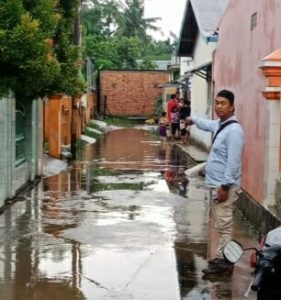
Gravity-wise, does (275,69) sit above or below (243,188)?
above

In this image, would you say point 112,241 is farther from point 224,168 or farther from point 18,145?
point 18,145

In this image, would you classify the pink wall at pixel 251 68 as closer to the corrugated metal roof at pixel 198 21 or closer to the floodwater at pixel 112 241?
the floodwater at pixel 112 241

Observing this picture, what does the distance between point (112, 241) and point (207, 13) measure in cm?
1715

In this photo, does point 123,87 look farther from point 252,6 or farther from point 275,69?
point 275,69

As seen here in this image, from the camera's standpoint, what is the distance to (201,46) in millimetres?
25406

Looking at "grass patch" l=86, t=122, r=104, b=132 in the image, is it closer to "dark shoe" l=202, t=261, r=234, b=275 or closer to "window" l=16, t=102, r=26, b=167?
"window" l=16, t=102, r=26, b=167

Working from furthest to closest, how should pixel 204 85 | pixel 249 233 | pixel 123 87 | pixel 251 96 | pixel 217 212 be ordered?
pixel 123 87, pixel 204 85, pixel 251 96, pixel 249 233, pixel 217 212

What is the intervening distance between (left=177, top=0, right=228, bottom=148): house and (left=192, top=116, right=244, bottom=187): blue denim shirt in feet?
44.2

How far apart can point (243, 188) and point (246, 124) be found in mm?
1053

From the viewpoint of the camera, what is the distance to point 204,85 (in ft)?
78.1

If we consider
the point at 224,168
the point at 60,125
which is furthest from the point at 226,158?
the point at 60,125

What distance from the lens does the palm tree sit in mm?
61875

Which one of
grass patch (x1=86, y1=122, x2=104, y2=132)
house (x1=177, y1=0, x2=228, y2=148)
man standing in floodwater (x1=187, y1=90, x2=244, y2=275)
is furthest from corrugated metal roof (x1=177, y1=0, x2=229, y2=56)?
man standing in floodwater (x1=187, y1=90, x2=244, y2=275)

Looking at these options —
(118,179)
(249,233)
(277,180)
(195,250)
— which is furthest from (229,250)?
(118,179)
